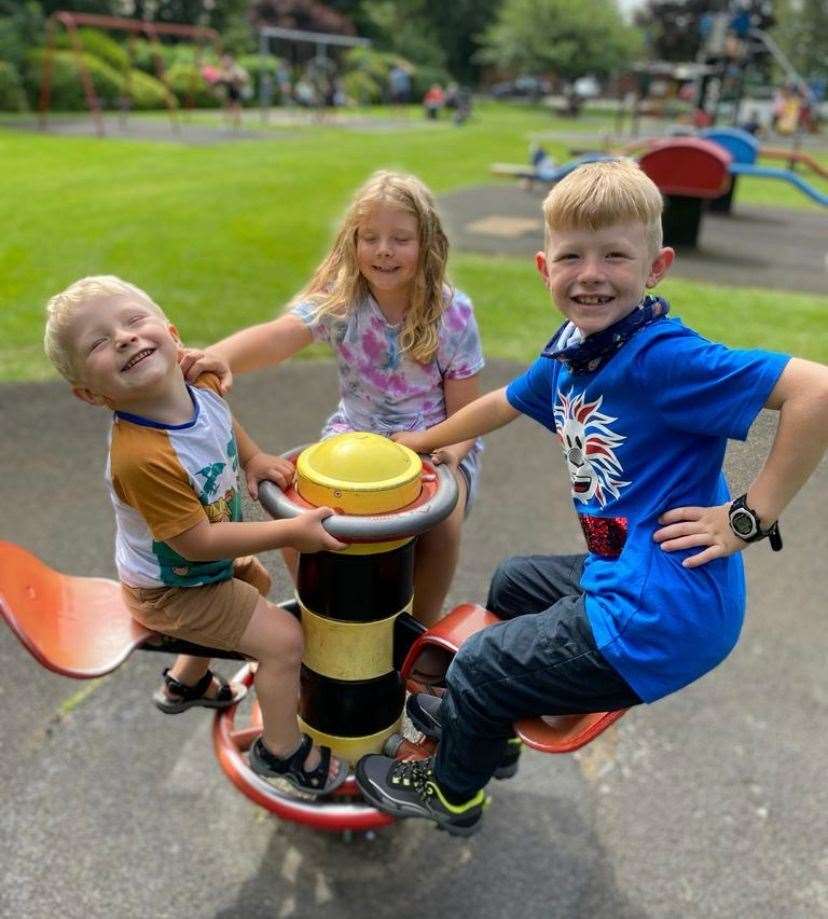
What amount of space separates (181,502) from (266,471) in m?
0.28

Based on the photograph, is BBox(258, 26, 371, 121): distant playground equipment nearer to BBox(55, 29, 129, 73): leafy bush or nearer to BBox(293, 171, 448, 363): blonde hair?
BBox(55, 29, 129, 73): leafy bush

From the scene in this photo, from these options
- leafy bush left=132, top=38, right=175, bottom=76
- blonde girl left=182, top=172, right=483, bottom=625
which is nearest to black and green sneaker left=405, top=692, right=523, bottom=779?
blonde girl left=182, top=172, right=483, bottom=625

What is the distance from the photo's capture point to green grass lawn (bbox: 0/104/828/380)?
642 centimetres

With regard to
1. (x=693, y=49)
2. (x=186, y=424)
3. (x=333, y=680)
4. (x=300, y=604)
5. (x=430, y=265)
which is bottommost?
(x=693, y=49)

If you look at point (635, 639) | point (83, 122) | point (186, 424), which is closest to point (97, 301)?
point (186, 424)

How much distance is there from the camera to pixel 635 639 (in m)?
1.54

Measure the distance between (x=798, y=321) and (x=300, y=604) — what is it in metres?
5.99

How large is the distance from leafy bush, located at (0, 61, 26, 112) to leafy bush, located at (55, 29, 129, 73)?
4.70m

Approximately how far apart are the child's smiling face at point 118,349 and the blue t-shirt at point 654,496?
0.81 meters

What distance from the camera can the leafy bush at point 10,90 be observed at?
2155 cm

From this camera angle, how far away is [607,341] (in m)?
1.57

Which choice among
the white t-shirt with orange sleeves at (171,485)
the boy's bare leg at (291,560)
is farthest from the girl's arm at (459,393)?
the white t-shirt with orange sleeves at (171,485)

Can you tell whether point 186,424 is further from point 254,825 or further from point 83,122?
point 83,122

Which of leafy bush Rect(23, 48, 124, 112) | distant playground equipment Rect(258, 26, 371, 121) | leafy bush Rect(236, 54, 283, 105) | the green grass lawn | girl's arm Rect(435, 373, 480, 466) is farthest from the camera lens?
leafy bush Rect(236, 54, 283, 105)
